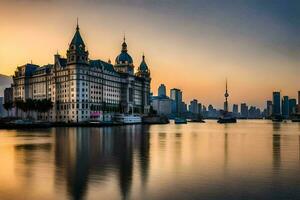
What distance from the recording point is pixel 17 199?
78.4 feet

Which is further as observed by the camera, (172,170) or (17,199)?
(172,170)

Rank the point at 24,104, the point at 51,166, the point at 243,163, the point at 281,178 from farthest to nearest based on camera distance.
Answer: the point at 24,104 → the point at 243,163 → the point at 51,166 → the point at 281,178

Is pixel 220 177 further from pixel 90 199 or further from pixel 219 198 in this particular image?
pixel 90 199

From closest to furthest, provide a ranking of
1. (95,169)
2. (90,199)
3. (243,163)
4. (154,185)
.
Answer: (90,199), (154,185), (95,169), (243,163)

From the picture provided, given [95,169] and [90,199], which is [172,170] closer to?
[95,169]

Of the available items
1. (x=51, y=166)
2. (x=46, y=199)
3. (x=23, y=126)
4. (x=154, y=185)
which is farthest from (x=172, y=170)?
(x=23, y=126)

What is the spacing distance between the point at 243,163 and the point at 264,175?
8.80 metres

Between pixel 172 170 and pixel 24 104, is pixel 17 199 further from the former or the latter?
pixel 24 104

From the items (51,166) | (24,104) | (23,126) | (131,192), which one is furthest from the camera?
(24,104)

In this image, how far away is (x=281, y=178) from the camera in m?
32.5

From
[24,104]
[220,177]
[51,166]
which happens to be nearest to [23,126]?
[24,104]

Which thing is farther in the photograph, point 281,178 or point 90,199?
point 281,178

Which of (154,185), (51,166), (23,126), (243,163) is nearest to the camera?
(154,185)

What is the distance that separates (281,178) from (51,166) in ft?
79.3
